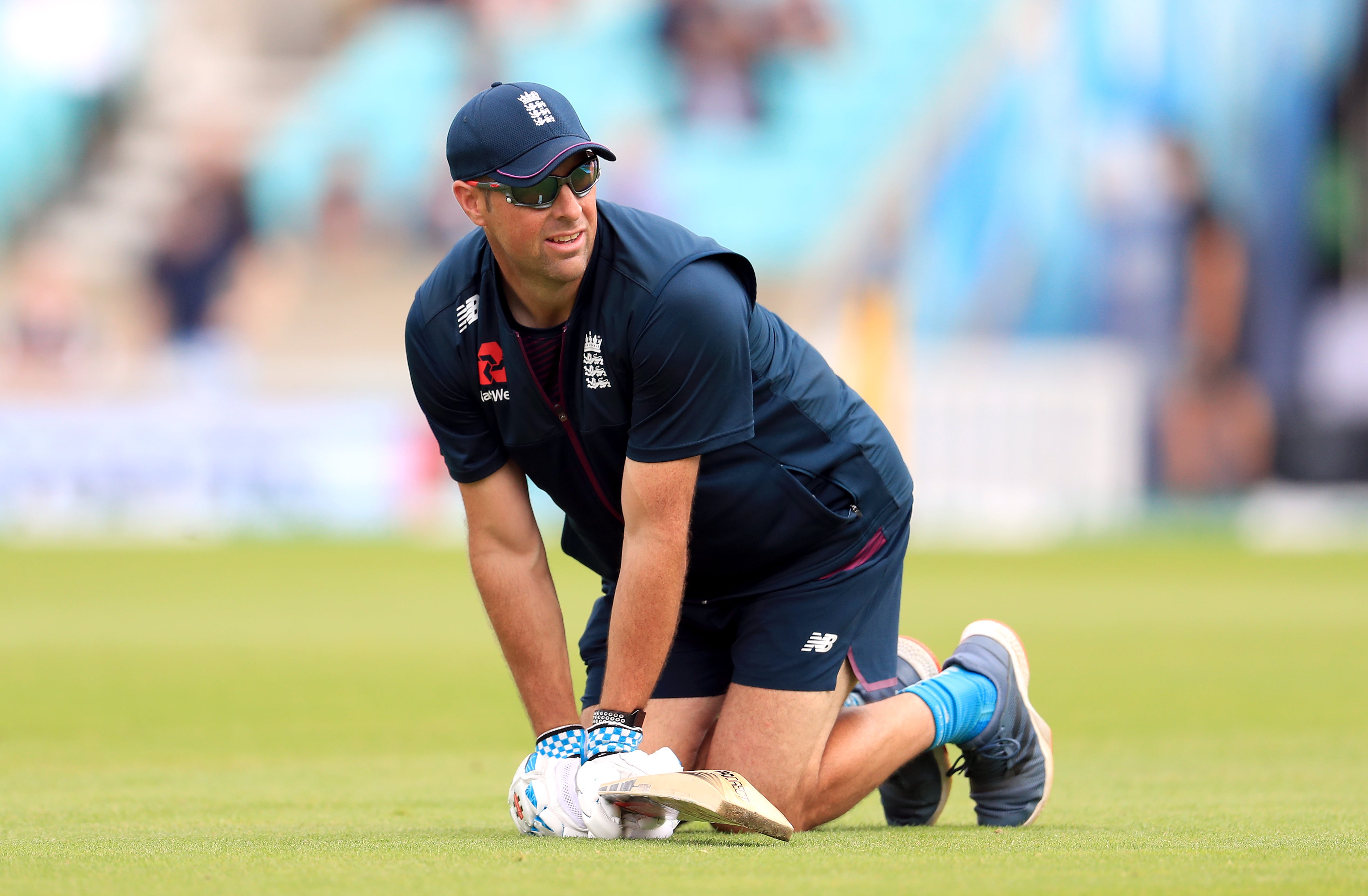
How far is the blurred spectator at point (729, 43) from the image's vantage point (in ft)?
101

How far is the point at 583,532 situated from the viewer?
4.89m

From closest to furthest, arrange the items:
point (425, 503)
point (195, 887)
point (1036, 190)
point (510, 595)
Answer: point (195, 887), point (510, 595), point (425, 503), point (1036, 190)

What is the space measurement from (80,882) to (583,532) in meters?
1.75

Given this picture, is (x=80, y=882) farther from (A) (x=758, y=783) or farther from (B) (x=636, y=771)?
(A) (x=758, y=783)

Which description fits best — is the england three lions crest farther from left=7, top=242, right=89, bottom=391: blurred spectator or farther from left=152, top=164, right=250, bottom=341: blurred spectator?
left=152, top=164, right=250, bottom=341: blurred spectator

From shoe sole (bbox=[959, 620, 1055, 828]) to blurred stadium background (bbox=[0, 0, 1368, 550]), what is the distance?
2147cm

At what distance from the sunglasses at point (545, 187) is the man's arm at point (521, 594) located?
77cm

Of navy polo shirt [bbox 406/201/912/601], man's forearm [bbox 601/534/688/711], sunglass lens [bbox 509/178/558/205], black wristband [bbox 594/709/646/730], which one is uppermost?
sunglass lens [bbox 509/178/558/205]

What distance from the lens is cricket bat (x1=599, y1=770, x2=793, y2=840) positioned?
4.04 m

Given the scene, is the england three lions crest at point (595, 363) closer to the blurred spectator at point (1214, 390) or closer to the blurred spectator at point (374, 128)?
the blurred spectator at point (1214, 390)

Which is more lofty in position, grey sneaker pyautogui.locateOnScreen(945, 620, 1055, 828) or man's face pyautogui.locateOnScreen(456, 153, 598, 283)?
man's face pyautogui.locateOnScreen(456, 153, 598, 283)

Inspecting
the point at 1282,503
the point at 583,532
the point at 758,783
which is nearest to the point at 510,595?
the point at 583,532

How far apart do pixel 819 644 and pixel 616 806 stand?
832mm

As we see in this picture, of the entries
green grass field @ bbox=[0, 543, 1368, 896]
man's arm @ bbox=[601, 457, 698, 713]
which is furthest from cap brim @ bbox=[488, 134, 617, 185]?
green grass field @ bbox=[0, 543, 1368, 896]
